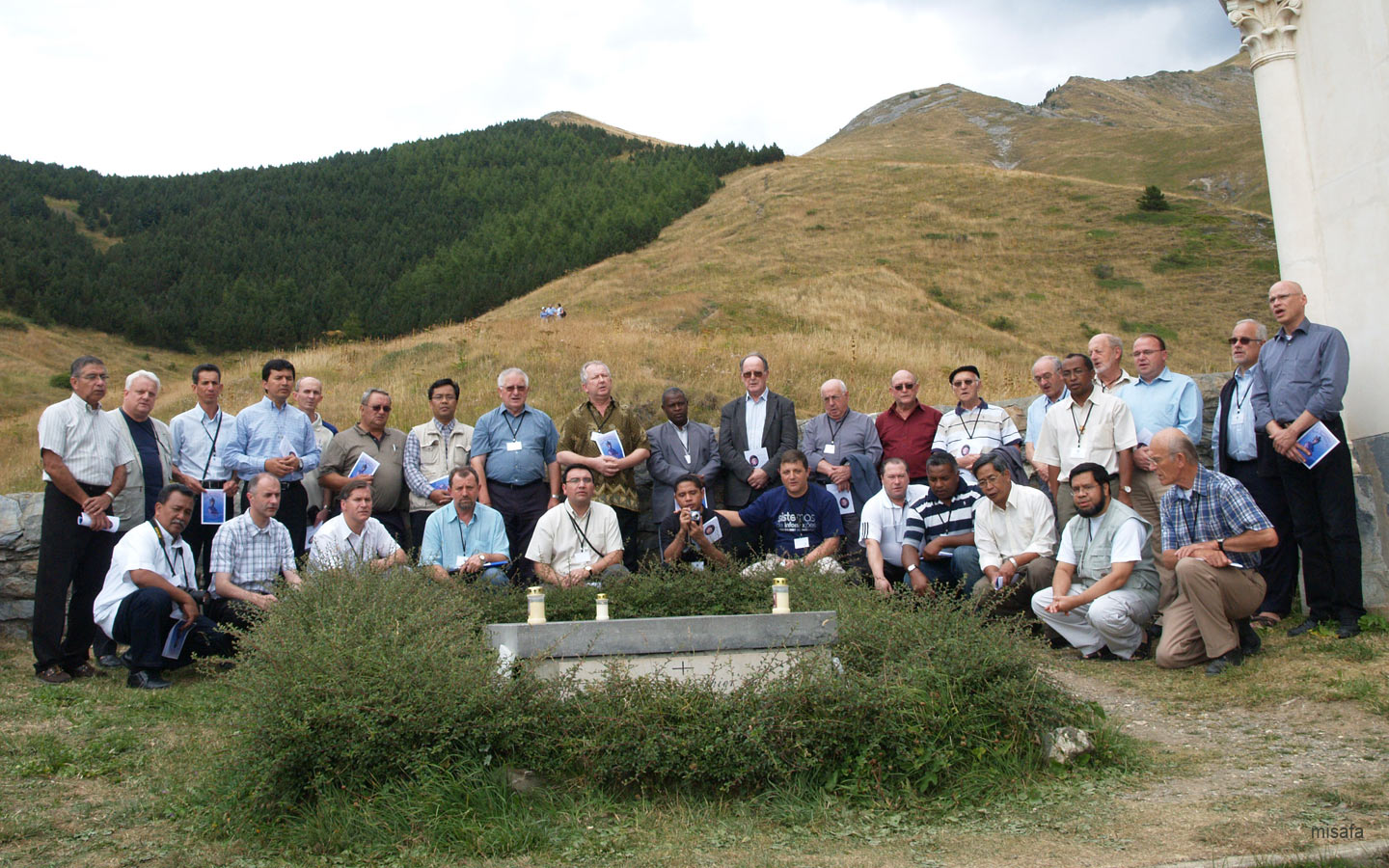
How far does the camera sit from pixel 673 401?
757 centimetres

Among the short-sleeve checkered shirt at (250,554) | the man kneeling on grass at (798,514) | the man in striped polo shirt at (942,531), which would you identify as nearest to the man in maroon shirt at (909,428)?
the man in striped polo shirt at (942,531)

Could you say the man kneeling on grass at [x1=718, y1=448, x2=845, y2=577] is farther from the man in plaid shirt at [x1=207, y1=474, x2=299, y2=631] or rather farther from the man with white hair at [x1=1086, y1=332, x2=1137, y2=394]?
the man in plaid shirt at [x1=207, y1=474, x2=299, y2=631]

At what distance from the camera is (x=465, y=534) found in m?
6.61

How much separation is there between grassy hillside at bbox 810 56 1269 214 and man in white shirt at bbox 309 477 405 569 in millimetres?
56847

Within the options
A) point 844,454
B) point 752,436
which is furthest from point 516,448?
point 844,454

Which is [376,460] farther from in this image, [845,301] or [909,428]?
[845,301]

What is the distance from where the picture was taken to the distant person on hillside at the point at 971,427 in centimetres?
729

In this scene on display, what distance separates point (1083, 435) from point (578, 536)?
11.8ft

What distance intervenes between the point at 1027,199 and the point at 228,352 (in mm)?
42467

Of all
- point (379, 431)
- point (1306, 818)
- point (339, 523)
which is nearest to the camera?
point (1306, 818)

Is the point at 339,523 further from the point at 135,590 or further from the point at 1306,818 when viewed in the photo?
the point at 1306,818

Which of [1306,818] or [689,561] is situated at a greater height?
[689,561]

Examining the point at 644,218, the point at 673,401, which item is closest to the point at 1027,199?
the point at 644,218

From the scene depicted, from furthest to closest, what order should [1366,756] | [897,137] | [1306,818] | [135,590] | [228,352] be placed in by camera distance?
[897,137] < [228,352] < [135,590] < [1366,756] < [1306,818]
